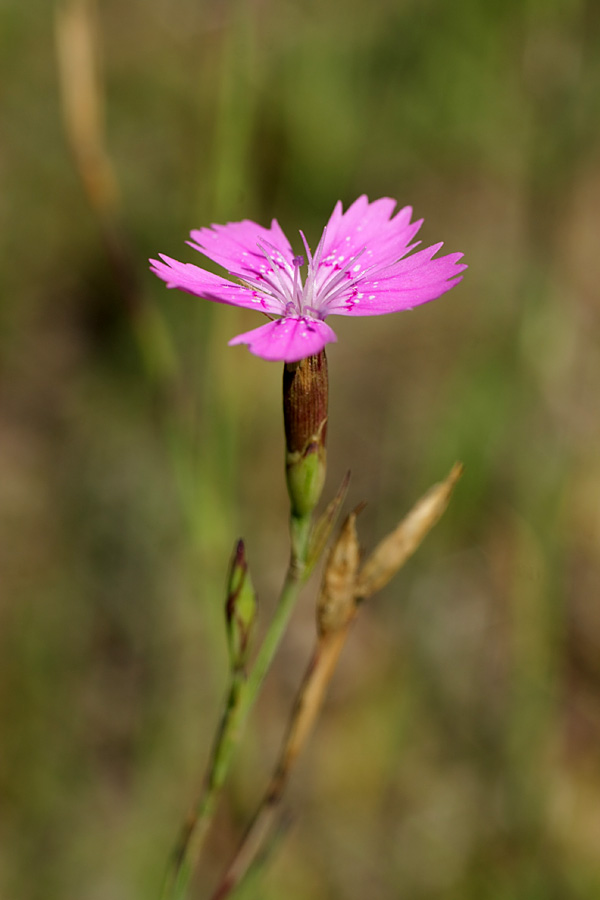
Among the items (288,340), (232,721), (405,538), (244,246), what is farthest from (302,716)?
(244,246)

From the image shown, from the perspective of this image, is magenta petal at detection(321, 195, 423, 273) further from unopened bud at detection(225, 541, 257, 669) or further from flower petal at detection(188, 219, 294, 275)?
unopened bud at detection(225, 541, 257, 669)

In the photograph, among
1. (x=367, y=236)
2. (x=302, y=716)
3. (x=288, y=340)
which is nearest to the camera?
(x=288, y=340)

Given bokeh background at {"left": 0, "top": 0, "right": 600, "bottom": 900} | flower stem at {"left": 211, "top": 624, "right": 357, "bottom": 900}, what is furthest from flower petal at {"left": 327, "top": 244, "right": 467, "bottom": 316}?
bokeh background at {"left": 0, "top": 0, "right": 600, "bottom": 900}

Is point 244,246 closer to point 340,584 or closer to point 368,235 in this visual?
point 368,235

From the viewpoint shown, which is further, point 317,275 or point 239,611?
point 317,275

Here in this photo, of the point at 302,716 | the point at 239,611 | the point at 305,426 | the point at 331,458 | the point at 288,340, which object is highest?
the point at 288,340

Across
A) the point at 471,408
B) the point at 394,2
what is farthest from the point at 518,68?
the point at 471,408

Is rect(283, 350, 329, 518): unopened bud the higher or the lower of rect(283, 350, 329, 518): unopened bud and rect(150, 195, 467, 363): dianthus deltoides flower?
the lower
